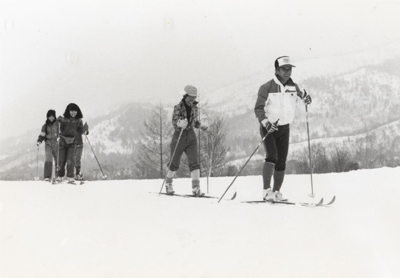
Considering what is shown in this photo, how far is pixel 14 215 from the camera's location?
532cm

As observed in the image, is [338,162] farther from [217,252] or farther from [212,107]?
[217,252]

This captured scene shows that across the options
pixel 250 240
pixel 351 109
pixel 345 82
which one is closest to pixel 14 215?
pixel 250 240

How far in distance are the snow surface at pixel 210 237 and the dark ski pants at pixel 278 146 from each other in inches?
15.6

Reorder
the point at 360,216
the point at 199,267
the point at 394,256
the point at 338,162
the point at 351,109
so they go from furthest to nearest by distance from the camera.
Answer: the point at 351,109
the point at 338,162
the point at 360,216
the point at 394,256
the point at 199,267

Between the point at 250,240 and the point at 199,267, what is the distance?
0.60m

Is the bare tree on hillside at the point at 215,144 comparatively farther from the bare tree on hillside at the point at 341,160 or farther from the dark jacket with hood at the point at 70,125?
the dark jacket with hood at the point at 70,125

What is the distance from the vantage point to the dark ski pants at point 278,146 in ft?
17.3

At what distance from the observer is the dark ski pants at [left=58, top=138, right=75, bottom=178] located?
29.0 ft

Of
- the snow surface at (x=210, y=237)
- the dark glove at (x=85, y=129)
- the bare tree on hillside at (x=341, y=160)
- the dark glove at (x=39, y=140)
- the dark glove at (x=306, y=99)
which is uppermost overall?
the dark glove at (x=85, y=129)

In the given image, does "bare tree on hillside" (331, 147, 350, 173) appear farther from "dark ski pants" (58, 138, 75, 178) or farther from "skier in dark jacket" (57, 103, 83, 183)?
"dark ski pants" (58, 138, 75, 178)

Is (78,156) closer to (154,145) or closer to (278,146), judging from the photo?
(154,145)

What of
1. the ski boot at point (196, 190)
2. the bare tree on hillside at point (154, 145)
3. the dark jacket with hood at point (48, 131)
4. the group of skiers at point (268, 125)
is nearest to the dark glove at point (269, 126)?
the group of skiers at point (268, 125)

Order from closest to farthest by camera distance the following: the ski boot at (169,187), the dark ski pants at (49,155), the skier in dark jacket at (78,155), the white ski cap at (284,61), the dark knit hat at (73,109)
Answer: the white ski cap at (284,61), the ski boot at (169,187), the dark knit hat at (73,109), the skier in dark jacket at (78,155), the dark ski pants at (49,155)

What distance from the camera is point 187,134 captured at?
6324 millimetres
